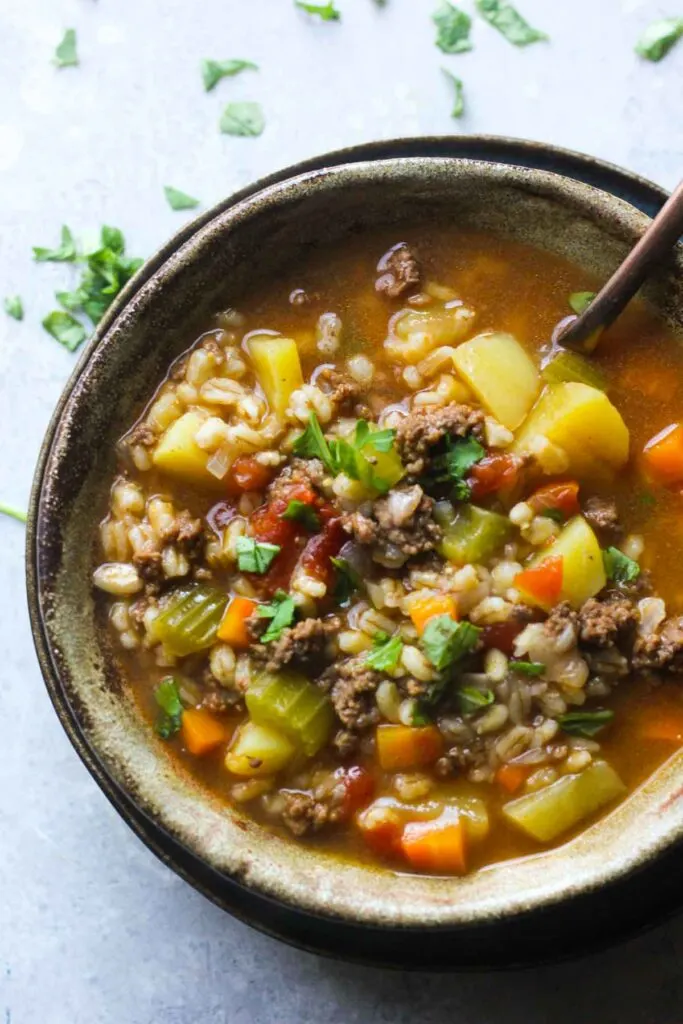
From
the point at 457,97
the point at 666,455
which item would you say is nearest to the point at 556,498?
the point at 666,455

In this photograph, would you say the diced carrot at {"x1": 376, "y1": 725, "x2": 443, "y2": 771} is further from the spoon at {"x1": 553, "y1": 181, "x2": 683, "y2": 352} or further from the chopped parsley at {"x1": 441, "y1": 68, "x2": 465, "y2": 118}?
the chopped parsley at {"x1": 441, "y1": 68, "x2": 465, "y2": 118}

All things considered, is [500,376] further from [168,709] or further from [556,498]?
[168,709]

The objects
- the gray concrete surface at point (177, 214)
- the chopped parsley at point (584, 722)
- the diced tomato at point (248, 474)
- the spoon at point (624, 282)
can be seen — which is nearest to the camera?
the spoon at point (624, 282)

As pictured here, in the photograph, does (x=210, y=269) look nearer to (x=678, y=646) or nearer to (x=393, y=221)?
(x=393, y=221)

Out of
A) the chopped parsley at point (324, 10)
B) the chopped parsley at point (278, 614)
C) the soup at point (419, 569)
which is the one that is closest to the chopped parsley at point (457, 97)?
the chopped parsley at point (324, 10)

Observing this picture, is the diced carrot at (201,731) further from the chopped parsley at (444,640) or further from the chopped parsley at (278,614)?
the chopped parsley at (444,640)

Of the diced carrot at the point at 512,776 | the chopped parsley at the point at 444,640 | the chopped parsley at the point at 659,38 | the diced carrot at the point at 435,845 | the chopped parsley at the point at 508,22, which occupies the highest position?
the chopped parsley at the point at 659,38

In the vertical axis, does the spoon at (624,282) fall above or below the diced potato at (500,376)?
above

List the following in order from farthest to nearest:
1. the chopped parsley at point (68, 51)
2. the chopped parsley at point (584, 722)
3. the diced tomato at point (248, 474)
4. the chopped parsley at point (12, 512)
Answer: the chopped parsley at point (68, 51)
the chopped parsley at point (12, 512)
the diced tomato at point (248, 474)
the chopped parsley at point (584, 722)
